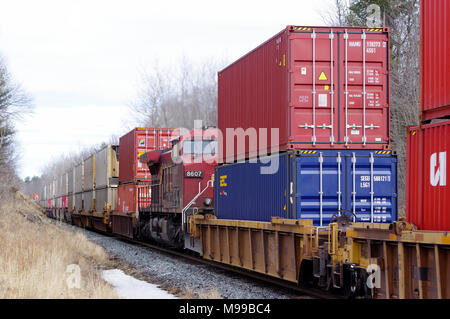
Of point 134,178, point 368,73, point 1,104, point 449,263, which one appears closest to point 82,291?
point 449,263

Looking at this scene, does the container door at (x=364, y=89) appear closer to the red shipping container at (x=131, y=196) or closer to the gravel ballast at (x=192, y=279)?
the gravel ballast at (x=192, y=279)

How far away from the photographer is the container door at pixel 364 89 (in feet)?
39.3

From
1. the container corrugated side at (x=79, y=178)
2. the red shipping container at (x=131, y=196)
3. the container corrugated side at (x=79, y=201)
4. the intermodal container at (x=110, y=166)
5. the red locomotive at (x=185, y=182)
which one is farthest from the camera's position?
the container corrugated side at (x=79, y=178)

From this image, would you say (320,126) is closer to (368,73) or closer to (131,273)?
(368,73)

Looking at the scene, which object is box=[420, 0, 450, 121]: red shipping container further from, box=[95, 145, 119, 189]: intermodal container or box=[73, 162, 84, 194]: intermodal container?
box=[73, 162, 84, 194]: intermodal container

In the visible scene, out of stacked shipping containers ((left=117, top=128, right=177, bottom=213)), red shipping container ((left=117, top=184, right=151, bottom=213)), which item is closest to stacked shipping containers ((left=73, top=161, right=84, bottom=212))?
red shipping container ((left=117, top=184, right=151, bottom=213))

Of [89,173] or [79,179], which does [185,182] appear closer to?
[89,173]

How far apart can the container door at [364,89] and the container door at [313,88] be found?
7.4 inches

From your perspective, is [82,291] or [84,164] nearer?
[82,291]

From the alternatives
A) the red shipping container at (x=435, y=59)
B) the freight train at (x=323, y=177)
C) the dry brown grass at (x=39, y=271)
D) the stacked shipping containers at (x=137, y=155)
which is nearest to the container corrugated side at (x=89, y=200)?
the stacked shipping containers at (x=137, y=155)

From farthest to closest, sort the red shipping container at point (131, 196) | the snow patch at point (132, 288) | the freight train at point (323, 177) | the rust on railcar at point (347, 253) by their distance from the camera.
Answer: the red shipping container at point (131, 196), the snow patch at point (132, 288), the freight train at point (323, 177), the rust on railcar at point (347, 253)

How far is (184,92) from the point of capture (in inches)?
2746

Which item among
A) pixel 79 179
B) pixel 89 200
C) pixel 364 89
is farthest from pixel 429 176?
pixel 79 179
